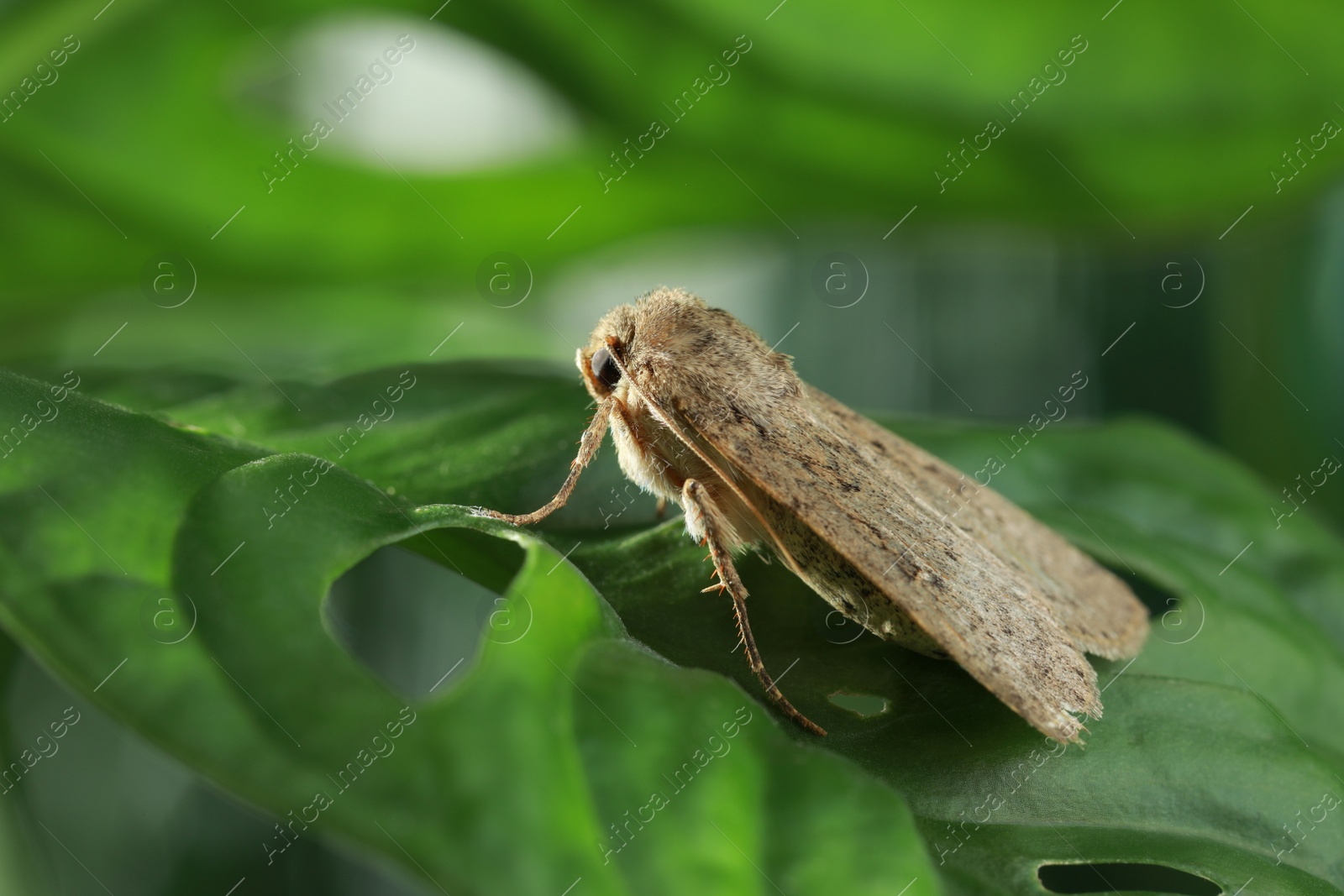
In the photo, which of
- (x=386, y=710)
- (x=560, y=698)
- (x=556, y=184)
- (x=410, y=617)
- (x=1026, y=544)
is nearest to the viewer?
(x=386, y=710)

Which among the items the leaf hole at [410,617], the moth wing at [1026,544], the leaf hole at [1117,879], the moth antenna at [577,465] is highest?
the moth wing at [1026,544]

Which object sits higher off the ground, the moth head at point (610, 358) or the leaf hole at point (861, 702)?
the leaf hole at point (861, 702)

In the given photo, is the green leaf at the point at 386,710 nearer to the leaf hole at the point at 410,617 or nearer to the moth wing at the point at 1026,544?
the moth wing at the point at 1026,544

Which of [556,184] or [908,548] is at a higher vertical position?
[908,548]

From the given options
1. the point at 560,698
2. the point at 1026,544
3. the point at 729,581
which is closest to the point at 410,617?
the point at 729,581

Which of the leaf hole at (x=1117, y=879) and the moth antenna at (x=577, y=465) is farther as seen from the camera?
the moth antenna at (x=577, y=465)

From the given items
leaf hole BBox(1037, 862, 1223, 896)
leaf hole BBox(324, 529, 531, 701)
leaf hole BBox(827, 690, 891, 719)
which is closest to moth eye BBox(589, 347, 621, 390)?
leaf hole BBox(324, 529, 531, 701)

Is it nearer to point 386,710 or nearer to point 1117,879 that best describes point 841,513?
point 1117,879

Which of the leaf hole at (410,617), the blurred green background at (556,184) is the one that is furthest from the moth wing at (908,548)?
the leaf hole at (410,617)

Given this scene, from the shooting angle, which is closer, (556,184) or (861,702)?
(861,702)
